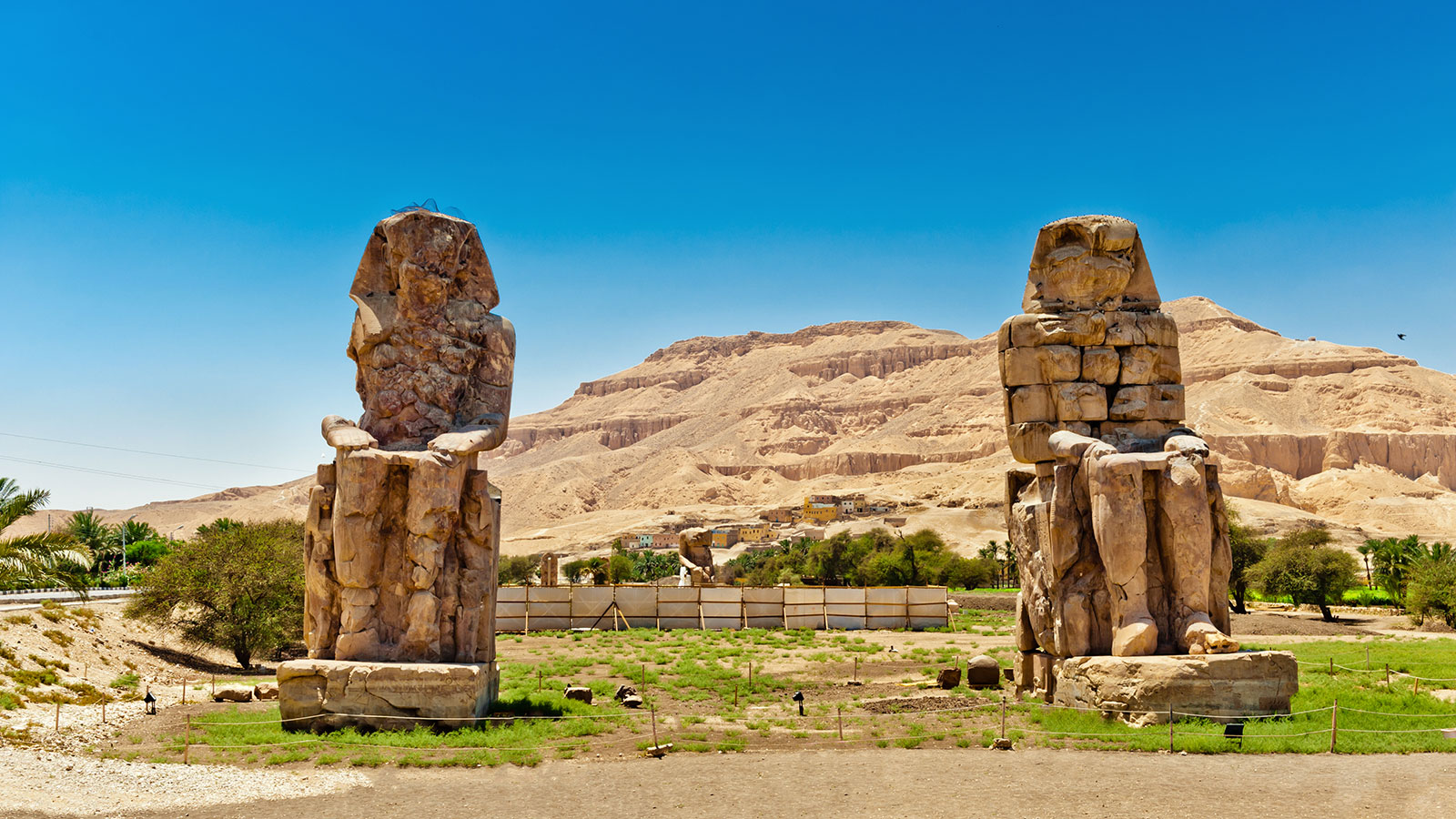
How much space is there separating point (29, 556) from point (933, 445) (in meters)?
128

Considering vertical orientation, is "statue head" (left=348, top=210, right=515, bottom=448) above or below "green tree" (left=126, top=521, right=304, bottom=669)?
above

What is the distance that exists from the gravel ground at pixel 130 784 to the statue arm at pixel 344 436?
3.23 meters

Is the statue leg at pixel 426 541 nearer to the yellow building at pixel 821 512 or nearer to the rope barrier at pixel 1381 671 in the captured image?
the rope barrier at pixel 1381 671

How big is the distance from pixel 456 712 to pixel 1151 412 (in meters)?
8.55

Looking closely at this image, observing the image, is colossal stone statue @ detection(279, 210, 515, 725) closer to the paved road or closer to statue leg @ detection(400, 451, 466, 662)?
statue leg @ detection(400, 451, 466, 662)

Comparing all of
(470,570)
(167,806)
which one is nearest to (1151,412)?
(470,570)

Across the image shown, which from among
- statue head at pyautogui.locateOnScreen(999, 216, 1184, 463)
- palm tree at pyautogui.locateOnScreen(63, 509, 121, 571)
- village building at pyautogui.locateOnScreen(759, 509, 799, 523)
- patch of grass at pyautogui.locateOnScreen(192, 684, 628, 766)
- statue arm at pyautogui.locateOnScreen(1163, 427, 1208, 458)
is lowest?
patch of grass at pyautogui.locateOnScreen(192, 684, 628, 766)

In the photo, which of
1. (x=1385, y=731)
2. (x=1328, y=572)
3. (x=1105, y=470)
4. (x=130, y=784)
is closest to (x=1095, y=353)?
(x=1105, y=470)

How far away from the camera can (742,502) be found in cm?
12650

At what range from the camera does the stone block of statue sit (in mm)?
10641

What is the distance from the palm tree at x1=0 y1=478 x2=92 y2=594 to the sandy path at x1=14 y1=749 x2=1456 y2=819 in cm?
580

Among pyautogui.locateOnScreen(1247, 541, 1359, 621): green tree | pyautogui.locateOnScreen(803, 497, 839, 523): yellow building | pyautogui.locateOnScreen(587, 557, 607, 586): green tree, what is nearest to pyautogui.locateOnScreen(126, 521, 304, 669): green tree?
pyautogui.locateOnScreen(587, 557, 607, 586): green tree

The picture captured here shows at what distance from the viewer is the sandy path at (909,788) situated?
7.70 m

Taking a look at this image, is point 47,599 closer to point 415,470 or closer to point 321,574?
point 321,574
